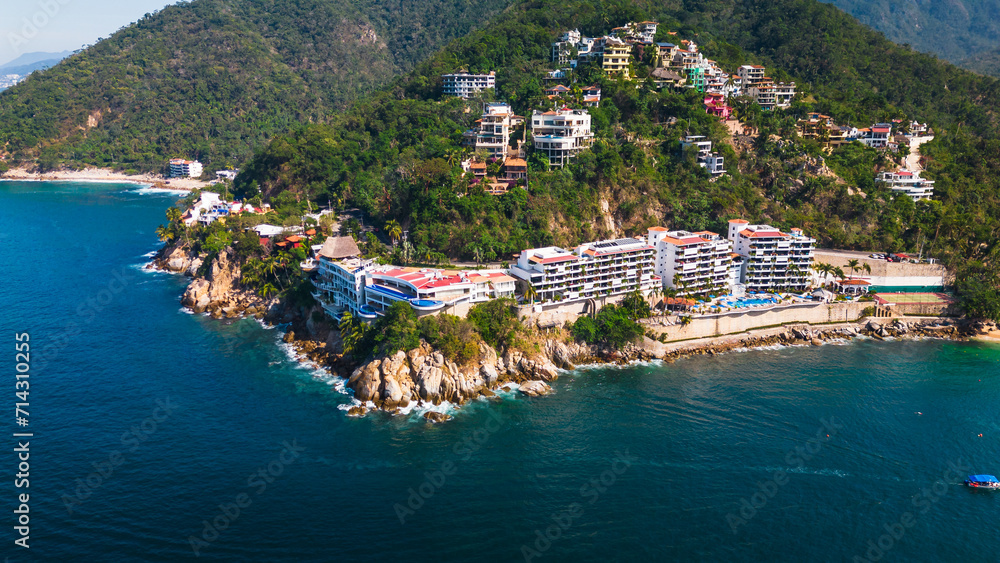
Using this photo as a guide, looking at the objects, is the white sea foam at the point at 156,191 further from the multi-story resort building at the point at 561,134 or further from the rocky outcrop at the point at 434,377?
the rocky outcrop at the point at 434,377

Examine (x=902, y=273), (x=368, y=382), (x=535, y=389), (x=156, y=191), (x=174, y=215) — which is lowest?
(x=535, y=389)

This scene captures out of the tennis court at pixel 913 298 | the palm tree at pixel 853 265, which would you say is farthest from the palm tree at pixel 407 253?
the tennis court at pixel 913 298

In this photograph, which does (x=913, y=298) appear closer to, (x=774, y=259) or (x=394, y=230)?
(x=774, y=259)

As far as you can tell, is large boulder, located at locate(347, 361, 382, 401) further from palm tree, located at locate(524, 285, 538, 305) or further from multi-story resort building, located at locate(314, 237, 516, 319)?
palm tree, located at locate(524, 285, 538, 305)

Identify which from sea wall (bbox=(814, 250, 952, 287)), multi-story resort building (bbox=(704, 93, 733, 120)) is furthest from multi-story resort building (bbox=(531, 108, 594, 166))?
sea wall (bbox=(814, 250, 952, 287))

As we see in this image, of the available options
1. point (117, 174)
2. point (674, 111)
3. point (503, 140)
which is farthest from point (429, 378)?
point (117, 174)

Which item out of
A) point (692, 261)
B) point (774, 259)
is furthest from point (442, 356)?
point (774, 259)
